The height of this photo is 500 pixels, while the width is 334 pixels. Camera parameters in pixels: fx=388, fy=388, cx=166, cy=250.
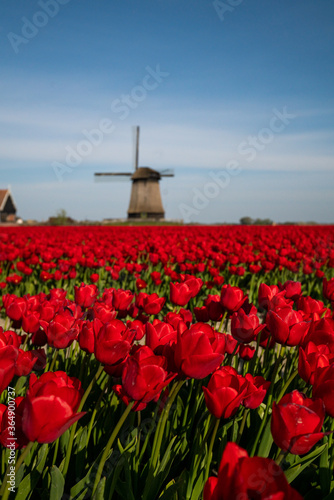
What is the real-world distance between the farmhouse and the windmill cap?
49.5 ft

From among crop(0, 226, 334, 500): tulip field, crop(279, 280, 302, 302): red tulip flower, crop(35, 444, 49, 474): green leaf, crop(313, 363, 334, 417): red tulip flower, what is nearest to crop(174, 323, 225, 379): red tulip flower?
crop(0, 226, 334, 500): tulip field

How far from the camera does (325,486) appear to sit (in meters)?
1.42

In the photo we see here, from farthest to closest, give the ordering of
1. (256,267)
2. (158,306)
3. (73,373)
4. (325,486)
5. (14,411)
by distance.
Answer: (256,267)
(73,373)
(158,306)
(325,486)
(14,411)

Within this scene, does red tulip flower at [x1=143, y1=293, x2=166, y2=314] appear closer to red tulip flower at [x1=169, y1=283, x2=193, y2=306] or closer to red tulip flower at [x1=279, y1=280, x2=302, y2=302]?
red tulip flower at [x1=169, y1=283, x2=193, y2=306]

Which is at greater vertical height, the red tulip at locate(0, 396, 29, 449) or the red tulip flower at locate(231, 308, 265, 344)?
the red tulip flower at locate(231, 308, 265, 344)

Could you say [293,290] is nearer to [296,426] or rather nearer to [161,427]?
[161,427]

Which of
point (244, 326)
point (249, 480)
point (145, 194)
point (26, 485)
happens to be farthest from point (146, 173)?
point (249, 480)

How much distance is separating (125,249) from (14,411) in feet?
16.3

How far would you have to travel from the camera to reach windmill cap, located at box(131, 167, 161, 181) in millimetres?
37344

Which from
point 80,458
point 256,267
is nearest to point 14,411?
point 80,458

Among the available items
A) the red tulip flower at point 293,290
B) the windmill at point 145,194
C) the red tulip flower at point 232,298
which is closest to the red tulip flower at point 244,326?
the red tulip flower at point 232,298

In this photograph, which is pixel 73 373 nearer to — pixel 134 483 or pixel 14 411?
pixel 134 483

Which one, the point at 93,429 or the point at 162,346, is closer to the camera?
the point at 162,346

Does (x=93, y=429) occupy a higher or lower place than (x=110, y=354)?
lower
